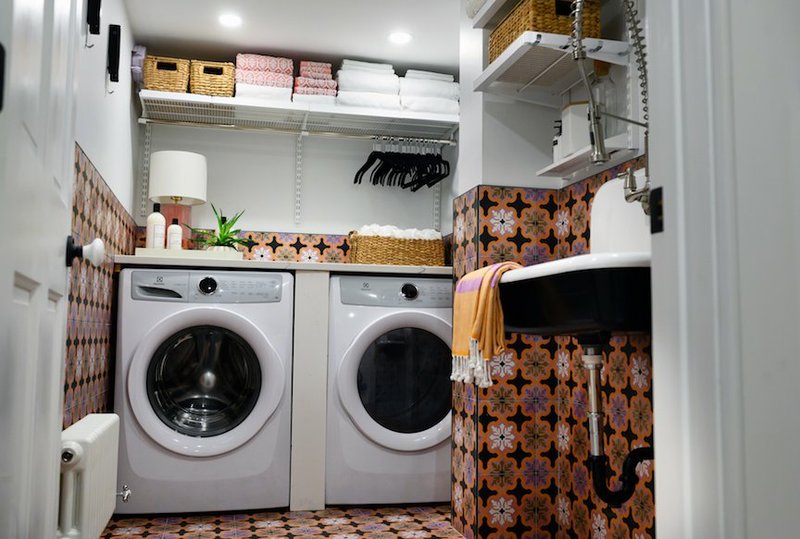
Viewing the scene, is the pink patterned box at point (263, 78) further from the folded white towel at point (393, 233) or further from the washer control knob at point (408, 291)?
the washer control knob at point (408, 291)

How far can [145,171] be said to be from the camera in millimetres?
3762

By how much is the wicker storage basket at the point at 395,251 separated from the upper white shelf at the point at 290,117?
0.62 metres

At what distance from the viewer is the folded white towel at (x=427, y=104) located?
3.69 m

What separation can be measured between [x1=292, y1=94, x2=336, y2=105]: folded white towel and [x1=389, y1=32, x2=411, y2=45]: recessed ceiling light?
0.40 metres

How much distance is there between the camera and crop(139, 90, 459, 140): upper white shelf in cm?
351

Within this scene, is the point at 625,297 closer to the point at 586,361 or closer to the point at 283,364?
the point at 586,361

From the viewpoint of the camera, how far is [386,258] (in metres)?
3.41

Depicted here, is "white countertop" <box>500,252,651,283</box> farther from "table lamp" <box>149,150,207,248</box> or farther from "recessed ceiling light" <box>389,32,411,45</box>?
"table lamp" <box>149,150,207,248</box>

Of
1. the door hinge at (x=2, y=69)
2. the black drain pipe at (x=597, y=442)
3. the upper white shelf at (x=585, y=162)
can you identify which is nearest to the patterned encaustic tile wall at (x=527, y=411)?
the upper white shelf at (x=585, y=162)

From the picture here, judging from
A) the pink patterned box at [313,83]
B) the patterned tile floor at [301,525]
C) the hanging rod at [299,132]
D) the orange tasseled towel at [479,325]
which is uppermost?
the pink patterned box at [313,83]

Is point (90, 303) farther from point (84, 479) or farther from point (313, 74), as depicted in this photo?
point (313, 74)

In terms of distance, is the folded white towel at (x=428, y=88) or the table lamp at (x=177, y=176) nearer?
the table lamp at (x=177, y=176)

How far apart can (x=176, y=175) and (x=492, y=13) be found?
1730 mm

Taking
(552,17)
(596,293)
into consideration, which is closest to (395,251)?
(552,17)
